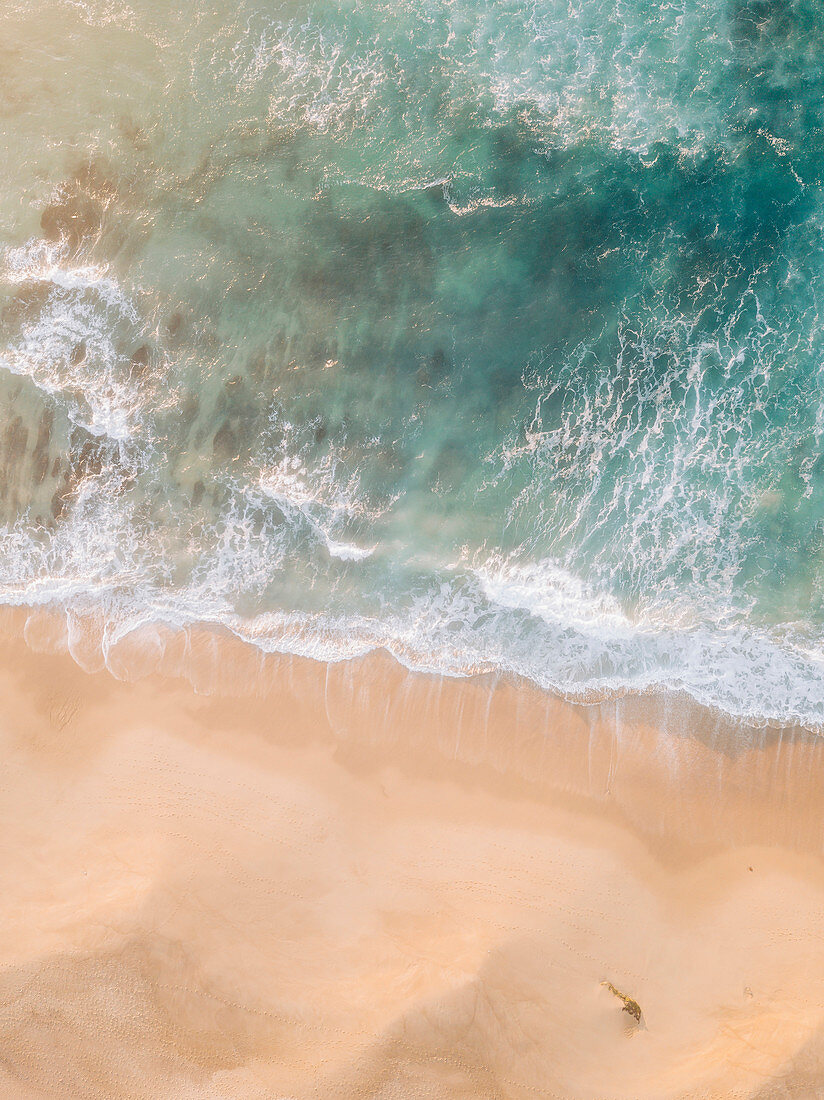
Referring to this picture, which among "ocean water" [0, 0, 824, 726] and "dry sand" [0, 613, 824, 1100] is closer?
"dry sand" [0, 613, 824, 1100]

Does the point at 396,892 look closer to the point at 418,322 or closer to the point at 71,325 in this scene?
the point at 418,322

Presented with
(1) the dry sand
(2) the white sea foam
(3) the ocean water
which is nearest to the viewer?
(1) the dry sand

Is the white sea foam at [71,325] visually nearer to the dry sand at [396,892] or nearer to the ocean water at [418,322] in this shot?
the ocean water at [418,322]

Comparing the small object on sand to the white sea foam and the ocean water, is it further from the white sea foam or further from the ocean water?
the white sea foam

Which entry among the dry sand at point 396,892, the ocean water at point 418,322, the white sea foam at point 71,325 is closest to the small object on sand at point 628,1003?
the dry sand at point 396,892

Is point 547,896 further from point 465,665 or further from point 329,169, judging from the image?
point 329,169

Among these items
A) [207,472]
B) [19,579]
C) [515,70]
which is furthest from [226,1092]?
[515,70]

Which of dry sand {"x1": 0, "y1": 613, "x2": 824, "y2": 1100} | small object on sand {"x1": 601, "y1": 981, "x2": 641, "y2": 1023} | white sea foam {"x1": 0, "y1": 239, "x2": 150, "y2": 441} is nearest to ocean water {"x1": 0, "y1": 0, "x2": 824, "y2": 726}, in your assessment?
white sea foam {"x1": 0, "y1": 239, "x2": 150, "y2": 441}
